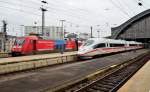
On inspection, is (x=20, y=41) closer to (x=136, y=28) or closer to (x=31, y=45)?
(x=31, y=45)

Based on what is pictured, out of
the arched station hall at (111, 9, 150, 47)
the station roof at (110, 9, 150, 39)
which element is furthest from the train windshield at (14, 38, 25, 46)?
the station roof at (110, 9, 150, 39)

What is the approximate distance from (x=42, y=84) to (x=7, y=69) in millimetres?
7221

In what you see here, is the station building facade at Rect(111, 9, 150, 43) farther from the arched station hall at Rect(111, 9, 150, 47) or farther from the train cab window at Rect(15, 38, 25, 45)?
the train cab window at Rect(15, 38, 25, 45)

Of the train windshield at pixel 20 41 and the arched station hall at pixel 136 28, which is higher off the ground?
the arched station hall at pixel 136 28

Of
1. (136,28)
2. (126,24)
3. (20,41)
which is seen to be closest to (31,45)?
(20,41)

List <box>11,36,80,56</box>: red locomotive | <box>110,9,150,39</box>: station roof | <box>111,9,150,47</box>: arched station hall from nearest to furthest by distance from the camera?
<box>11,36,80,56</box>: red locomotive → <box>111,9,150,47</box>: arched station hall → <box>110,9,150,39</box>: station roof

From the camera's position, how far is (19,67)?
21031mm

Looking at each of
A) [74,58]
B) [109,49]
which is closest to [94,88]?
[74,58]

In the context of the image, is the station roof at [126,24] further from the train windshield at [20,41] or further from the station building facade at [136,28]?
the train windshield at [20,41]

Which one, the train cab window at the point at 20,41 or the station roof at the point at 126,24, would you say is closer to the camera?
the train cab window at the point at 20,41

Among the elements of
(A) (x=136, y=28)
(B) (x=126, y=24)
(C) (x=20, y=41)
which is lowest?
(C) (x=20, y=41)

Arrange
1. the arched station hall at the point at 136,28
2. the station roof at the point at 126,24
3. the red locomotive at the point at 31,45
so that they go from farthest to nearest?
the station roof at the point at 126,24 → the arched station hall at the point at 136,28 → the red locomotive at the point at 31,45

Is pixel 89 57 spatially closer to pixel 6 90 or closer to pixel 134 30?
pixel 6 90

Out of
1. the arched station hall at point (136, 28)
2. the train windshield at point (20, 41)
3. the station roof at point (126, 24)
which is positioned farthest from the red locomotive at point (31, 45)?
the station roof at point (126, 24)
